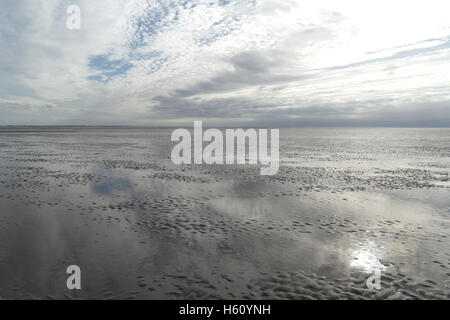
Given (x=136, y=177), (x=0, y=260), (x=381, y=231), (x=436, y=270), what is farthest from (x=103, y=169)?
(x=436, y=270)

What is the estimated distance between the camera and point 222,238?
12.6 m

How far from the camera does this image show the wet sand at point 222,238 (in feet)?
28.9

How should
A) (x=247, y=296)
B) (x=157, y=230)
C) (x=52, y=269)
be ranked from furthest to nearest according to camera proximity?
(x=157, y=230) < (x=52, y=269) < (x=247, y=296)

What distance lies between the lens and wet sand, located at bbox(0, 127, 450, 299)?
8.82m

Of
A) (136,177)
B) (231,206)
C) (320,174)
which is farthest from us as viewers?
(320,174)

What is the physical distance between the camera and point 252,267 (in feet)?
33.0

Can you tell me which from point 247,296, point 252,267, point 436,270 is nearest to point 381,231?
point 436,270

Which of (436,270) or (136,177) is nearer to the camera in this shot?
(436,270)

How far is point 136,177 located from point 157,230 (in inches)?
557

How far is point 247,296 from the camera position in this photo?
8430 millimetres
